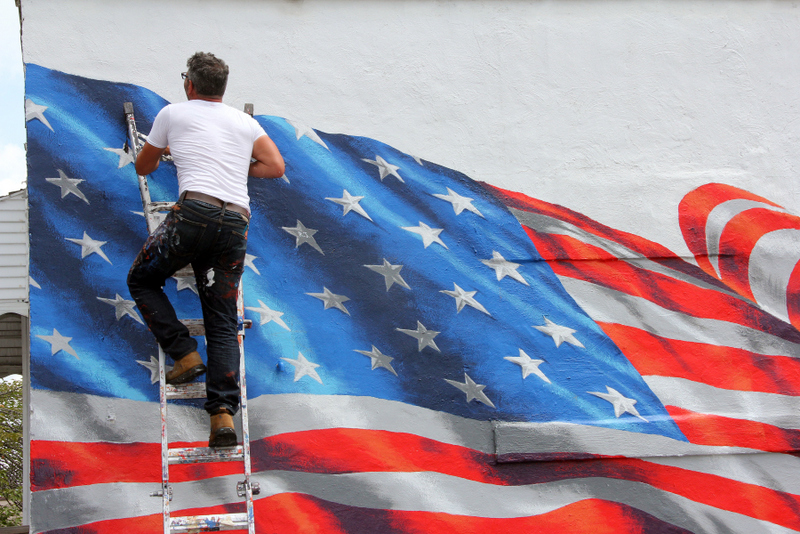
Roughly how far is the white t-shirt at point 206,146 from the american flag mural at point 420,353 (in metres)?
0.96

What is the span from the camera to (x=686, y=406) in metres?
4.67

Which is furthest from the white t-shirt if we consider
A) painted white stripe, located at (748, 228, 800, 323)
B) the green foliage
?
the green foliage

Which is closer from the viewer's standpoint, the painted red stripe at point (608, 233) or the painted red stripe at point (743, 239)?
the painted red stripe at point (608, 233)

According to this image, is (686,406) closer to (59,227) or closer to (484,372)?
(484,372)

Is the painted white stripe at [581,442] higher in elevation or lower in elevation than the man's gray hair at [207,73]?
lower

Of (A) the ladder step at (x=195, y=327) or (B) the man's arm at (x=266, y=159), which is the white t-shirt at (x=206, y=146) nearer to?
(B) the man's arm at (x=266, y=159)

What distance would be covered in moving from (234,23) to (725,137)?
3.68 m

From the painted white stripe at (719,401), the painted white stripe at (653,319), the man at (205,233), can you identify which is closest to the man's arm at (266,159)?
the man at (205,233)

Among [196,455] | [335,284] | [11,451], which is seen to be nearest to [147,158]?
[335,284]

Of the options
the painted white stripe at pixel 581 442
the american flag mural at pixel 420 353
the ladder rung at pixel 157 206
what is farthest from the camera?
the painted white stripe at pixel 581 442

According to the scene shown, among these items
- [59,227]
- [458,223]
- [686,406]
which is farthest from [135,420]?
[686,406]

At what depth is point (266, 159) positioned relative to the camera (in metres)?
3.74

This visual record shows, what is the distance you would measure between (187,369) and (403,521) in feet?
5.91

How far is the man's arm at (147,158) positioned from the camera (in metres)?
3.62
